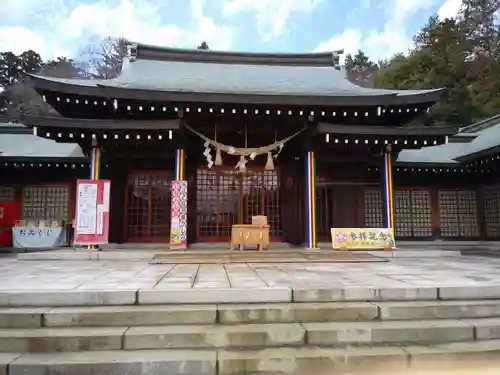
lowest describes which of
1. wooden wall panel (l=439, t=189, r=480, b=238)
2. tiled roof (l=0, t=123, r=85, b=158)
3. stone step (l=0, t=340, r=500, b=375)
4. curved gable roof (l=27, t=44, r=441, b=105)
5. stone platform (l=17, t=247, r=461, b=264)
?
stone step (l=0, t=340, r=500, b=375)

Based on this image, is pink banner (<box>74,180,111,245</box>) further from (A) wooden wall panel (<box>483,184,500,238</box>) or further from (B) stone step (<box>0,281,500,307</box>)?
(A) wooden wall panel (<box>483,184,500,238</box>)

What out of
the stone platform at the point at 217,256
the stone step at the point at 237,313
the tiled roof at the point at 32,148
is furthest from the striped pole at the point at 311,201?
the tiled roof at the point at 32,148

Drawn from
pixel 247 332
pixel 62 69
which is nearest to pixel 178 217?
pixel 247 332

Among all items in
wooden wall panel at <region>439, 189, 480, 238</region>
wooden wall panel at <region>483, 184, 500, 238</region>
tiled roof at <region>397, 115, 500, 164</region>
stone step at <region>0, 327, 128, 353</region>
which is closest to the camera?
stone step at <region>0, 327, 128, 353</region>

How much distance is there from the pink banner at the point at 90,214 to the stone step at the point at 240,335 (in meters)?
5.50

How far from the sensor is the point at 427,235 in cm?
1337

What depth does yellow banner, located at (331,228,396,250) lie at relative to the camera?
388 inches

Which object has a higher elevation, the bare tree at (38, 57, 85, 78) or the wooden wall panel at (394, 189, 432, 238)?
the bare tree at (38, 57, 85, 78)

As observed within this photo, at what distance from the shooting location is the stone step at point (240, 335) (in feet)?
12.0

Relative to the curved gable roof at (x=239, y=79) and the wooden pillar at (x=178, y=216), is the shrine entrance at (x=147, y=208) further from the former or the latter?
the curved gable roof at (x=239, y=79)

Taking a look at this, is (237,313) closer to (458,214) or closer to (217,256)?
(217,256)

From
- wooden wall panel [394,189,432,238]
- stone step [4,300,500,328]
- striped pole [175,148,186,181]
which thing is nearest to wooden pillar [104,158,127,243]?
striped pole [175,148,186,181]

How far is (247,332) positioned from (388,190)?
8169 millimetres

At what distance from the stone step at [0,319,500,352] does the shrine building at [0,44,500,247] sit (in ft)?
20.6
